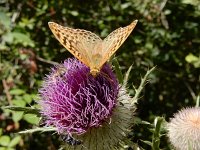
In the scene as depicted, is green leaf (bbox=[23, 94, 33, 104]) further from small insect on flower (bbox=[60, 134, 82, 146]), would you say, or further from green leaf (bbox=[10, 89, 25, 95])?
small insect on flower (bbox=[60, 134, 82, 146])

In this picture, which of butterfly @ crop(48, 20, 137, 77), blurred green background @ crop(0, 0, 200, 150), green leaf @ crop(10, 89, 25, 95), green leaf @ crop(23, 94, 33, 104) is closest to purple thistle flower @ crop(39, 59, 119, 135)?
butterfly @ crop(48, 20, 137, 77)

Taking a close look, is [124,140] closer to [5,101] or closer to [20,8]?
[5,101]

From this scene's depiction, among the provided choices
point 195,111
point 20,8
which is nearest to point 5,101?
point 20,8

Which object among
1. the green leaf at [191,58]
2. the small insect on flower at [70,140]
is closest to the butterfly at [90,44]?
the small insect on flower at [70,140]

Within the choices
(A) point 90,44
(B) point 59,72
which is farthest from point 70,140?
(A) point 90,44

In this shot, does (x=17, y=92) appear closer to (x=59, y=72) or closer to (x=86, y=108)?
(x=59, y=72)

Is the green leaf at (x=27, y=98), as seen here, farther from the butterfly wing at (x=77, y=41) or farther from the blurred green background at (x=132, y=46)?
the butterfly wing at (x=77, y=41)
